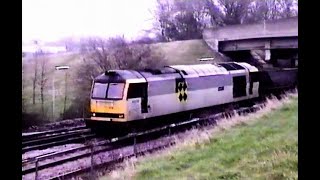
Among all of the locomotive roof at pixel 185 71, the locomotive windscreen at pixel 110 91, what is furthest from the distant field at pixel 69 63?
the locomotive windscreen at pixel 110 91

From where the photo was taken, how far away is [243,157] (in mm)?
2873

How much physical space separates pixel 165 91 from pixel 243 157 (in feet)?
12.9

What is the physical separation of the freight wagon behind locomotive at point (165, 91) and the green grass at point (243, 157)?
206 centimetres

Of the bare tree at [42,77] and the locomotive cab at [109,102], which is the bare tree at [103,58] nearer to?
the bare tree at [42,77]

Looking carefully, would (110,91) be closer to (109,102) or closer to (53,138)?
(109,102)

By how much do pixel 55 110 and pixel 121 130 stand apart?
2.76m

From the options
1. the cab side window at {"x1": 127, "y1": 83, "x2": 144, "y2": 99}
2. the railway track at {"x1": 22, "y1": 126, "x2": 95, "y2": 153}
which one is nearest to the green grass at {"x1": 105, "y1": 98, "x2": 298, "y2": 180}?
the railway track at {"x1": 22, "y1": 126, "x2": 95, "y2": 153}

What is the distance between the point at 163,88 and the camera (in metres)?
6.71

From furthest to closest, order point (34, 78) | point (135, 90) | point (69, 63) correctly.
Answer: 1. point (135, 90)
2. point (69, 63)
3. point (34, 78)

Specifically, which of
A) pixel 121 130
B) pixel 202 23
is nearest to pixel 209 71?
pixel 121 130

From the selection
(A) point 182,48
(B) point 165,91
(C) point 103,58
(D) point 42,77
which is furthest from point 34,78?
(B) point 165,91

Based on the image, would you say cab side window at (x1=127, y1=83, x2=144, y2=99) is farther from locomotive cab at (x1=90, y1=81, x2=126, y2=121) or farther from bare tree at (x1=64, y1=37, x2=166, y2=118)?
bare tree at (x1=64, y1=37, x2=166, y2=118)

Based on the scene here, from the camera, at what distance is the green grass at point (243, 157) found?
247 centimetres
